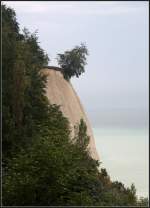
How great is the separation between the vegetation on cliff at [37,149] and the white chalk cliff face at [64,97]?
1.52 metres

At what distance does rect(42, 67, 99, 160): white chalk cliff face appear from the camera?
998 inches

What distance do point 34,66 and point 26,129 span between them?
3399 mm

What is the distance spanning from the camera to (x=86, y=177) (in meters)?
13.8

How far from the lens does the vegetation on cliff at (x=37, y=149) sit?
1197cm

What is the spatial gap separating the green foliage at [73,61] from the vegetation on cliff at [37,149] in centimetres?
199

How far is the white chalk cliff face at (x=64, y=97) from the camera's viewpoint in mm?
25359

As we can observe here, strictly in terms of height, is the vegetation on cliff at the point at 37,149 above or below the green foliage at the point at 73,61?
below

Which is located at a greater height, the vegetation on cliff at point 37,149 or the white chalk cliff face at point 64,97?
the white chalk cliff face at point 64,97

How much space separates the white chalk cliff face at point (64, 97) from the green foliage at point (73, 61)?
1.21 feet

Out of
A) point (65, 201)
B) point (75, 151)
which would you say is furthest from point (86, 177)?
point (65, 201)

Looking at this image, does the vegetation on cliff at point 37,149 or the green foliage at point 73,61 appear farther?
the green foliage at point 73,61

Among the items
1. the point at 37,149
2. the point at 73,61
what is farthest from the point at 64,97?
the point at 37,149

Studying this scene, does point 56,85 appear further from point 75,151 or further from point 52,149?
point 52,149

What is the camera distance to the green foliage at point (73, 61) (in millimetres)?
26094
